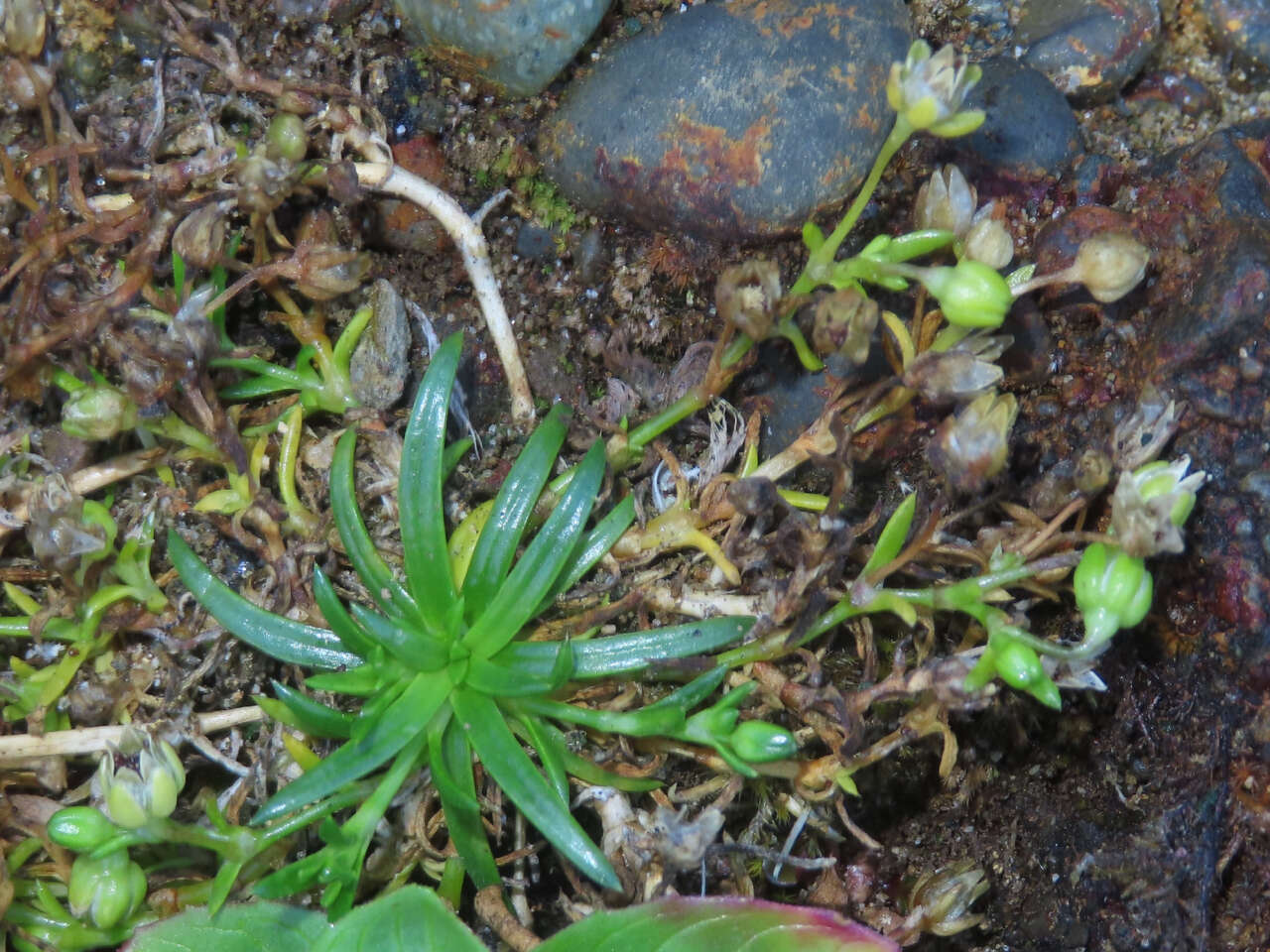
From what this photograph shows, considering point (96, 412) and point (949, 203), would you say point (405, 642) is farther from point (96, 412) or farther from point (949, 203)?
point (949, 203)

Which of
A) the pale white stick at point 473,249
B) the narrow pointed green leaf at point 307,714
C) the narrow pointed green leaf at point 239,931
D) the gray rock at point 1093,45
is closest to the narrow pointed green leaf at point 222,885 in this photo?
the narrow pointed green leaf at point 239,931

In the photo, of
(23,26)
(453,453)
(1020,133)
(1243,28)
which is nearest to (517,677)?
(453,453)

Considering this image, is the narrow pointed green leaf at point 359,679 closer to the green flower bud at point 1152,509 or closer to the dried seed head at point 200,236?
the dried seed head at point 200,236

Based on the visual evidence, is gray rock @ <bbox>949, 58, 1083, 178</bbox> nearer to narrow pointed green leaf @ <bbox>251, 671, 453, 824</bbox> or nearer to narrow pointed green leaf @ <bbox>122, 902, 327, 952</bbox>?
narrow pointed green leaf @ <bbox>251, 671, 453, 824</bbox>

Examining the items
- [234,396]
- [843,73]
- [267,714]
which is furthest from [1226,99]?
[267,714]

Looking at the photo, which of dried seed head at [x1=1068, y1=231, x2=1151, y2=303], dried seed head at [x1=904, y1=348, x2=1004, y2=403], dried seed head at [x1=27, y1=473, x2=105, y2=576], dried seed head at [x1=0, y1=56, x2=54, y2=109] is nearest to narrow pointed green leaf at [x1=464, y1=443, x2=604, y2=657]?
dried seed head at [x1=904, y1=348, x2=1004, y2=403]

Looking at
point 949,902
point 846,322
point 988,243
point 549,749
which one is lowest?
point 949,902
